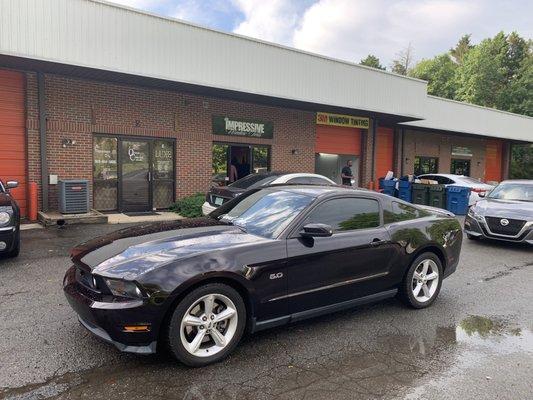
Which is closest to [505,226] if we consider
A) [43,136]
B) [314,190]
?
[314,190]

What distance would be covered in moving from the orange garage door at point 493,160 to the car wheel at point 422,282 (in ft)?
80.2

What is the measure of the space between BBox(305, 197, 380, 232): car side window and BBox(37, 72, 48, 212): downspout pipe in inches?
354

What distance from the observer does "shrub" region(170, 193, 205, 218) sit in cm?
1198

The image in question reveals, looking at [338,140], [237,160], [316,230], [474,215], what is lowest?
[474,215]

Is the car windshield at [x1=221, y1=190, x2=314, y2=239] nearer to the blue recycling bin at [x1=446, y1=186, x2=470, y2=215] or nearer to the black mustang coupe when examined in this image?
the black mustang coupe

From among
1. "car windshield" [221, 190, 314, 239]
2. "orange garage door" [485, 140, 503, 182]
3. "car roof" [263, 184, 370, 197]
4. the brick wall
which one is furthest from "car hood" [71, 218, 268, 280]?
"orange garage door" [485, 140, 503, 182]

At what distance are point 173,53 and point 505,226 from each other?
894 cm

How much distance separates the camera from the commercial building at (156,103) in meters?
9.95

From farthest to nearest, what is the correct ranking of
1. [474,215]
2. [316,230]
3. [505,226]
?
1. [474,215]
2. [505,226]
3. [316,230]

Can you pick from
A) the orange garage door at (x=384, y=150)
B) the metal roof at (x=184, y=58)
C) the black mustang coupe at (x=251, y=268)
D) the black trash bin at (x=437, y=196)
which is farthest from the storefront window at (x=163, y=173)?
the orange garage door at (x=384, y=150)

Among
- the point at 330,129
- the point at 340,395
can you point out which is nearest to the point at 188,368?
the point at 340,395

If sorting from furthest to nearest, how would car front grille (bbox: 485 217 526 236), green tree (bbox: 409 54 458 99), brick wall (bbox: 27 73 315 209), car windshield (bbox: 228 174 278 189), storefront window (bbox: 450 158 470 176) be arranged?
green tree (bbox: 409 54 458 99) < storefront window (bbox: 450 158 470 176) < brick wall (bbox: 27 73 315 209) < car windshield (bbox: 228 174 278 189) < car front grille (bbox: 485 217 526 236)

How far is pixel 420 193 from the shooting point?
53.2ft

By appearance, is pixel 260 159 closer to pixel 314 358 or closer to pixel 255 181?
pixel 255 181
